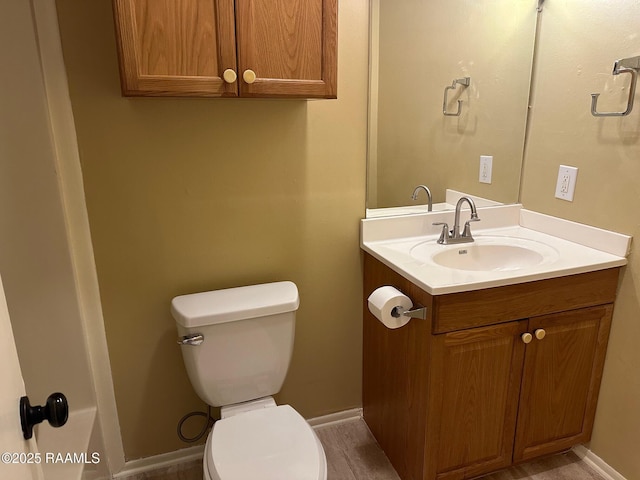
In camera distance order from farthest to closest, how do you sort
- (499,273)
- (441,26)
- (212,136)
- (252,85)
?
(441,26)
(212,136)
(499,273)
(252,85)

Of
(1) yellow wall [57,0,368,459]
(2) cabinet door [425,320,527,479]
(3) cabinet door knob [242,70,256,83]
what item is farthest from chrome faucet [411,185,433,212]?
(3) cabinet door knob [242,70,256,83]

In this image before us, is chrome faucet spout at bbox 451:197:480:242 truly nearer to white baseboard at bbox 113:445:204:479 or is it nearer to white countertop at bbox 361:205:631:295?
white countertop at bbox 361:205:631:295

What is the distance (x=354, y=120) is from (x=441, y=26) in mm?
534

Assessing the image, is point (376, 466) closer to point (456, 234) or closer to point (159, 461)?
point (159, 461)

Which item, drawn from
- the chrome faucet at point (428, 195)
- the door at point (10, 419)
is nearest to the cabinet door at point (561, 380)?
the chrome faucet at point (428, 195)

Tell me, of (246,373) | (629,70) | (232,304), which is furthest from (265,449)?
(629,70)

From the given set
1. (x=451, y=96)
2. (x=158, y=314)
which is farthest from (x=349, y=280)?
(x=451, y=96)

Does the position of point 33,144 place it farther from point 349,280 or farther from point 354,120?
point 349,280

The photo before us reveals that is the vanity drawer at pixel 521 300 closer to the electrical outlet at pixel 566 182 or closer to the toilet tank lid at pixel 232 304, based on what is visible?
the electrical outlet at pixel 566 182

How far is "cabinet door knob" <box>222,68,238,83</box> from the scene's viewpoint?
126 cm

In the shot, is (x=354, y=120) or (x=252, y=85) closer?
(x=252, y=85)

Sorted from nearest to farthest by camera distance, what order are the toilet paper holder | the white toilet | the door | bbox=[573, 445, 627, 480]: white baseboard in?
the door, the white toilet, the toilet paper holder, bbox=[573, 445, 627, 480]: white baseboard

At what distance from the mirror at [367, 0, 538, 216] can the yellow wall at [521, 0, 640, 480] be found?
0.14 meters

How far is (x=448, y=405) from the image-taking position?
149 centimetres
